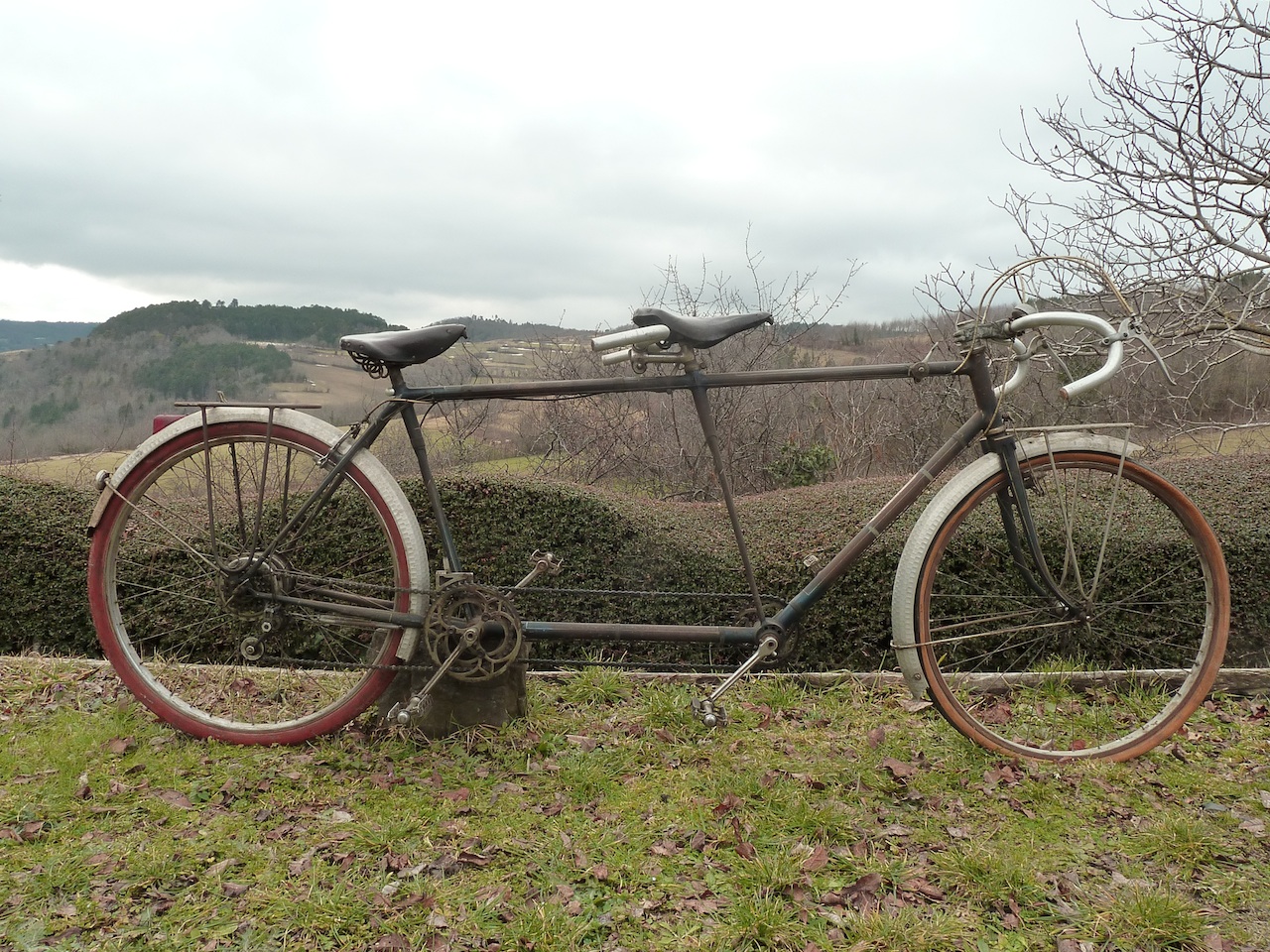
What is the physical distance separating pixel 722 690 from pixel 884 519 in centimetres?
76

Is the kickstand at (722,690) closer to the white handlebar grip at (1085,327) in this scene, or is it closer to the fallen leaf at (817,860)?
the fallen leaf at (817,860)

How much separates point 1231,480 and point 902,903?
3.51 m

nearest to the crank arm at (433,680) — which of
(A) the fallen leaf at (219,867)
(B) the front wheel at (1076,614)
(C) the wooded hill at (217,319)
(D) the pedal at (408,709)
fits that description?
(D) the pedal at (408,709)

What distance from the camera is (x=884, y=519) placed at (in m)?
2.69

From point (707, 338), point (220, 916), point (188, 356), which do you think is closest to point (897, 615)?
point (707, 338)

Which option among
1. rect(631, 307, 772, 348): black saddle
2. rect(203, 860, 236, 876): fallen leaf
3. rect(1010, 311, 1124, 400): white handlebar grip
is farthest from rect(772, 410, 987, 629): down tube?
rect(203, 860, 236, 876): fallen leaf

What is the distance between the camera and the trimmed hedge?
3.61 metres

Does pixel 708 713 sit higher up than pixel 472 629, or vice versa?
pixel 472 629

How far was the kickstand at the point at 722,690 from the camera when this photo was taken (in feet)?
8.43

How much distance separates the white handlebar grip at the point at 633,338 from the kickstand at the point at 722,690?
104cm

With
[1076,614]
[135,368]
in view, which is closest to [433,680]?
[1076,614]

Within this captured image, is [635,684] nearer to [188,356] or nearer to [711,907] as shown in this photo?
[711,907]

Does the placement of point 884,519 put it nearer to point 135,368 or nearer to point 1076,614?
point 1076,614

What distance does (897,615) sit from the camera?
8.56 feet
